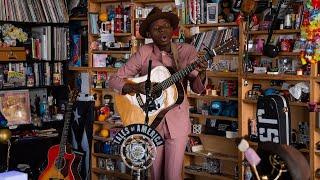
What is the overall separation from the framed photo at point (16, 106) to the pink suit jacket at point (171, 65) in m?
1.97

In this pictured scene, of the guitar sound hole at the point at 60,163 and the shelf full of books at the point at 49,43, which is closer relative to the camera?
the guitar sound hole at the point at 60,163

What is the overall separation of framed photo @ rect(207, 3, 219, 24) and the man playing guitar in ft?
2.91

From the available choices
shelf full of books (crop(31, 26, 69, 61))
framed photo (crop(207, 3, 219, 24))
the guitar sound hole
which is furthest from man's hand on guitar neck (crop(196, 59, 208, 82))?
shelf full of books (crop(31, 26, 69, 61))

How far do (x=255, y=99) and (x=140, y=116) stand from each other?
100cm

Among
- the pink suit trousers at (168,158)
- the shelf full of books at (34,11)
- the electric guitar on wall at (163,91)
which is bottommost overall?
the pink suit trousers at (168,158)

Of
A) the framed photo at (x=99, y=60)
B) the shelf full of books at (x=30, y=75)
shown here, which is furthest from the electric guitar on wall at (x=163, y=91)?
the shelf full of books at (x=30, y=75)

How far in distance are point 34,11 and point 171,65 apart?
2.44 metres

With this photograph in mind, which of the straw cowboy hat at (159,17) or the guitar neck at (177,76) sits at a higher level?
the straw cowboy hat at (159,17)

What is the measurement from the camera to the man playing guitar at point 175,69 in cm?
345

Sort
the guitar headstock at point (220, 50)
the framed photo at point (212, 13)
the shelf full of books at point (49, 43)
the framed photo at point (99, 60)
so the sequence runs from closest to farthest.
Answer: the guitar headstock at point (220, 50)
the framed photo at point (212, 13)
the framed photo at point (99, 60)
the shelf full of books at point (49, 43)

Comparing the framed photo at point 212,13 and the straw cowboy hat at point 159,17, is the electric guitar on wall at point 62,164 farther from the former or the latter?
the framed photo at point 212,13

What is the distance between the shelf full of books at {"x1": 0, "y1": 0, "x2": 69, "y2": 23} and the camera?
5.24 m

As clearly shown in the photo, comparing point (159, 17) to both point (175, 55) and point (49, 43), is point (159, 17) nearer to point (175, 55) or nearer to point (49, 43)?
point (175, 55)

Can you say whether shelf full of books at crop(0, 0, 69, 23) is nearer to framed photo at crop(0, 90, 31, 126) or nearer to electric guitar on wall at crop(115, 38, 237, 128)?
framed photo at crop(0, 90, 31, 126)
